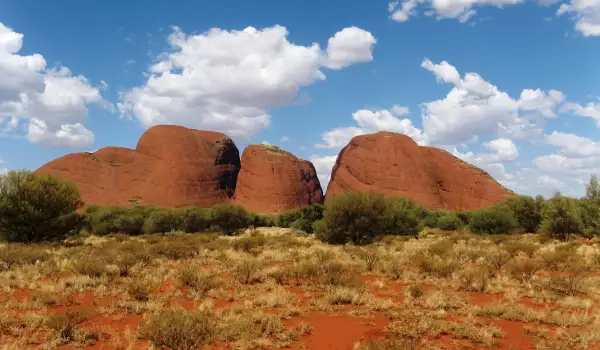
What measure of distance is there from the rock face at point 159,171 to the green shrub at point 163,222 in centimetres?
3032

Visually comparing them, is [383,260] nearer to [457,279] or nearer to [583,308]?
[457,279]

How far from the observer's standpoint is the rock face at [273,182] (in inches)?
2958

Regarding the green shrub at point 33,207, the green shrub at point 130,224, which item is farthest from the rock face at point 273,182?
the green shrub at point 33,207

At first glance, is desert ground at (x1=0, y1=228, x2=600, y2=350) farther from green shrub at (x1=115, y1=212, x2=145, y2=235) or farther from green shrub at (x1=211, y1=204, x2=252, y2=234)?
green shrub at (x1=211, y1=204, x2=252, y2=234)

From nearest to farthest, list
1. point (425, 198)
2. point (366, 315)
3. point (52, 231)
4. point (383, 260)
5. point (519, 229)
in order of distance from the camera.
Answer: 1. point (366, 315)
2. point (383, 260)
3. point (52, 231)
4. point (519, 229)
5. point (425, 198)

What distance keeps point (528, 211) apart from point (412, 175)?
37.6 m

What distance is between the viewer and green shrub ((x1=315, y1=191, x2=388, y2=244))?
23297mm

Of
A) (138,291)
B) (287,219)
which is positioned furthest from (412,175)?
(138,291)

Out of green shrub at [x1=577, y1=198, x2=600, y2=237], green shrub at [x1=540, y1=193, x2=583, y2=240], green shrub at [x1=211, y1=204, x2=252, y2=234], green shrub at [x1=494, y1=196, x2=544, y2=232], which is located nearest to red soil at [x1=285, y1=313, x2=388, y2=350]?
green shrub at [x1=540, y1=193, x2=583, y2=240]

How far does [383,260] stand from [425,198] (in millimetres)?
58199

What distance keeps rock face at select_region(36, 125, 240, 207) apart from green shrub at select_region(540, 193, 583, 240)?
57.7 meters

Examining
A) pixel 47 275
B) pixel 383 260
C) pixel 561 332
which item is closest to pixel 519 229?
pixel 383 260

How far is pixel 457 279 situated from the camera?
37.5 feet

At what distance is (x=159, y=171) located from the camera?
7375 centimetres
